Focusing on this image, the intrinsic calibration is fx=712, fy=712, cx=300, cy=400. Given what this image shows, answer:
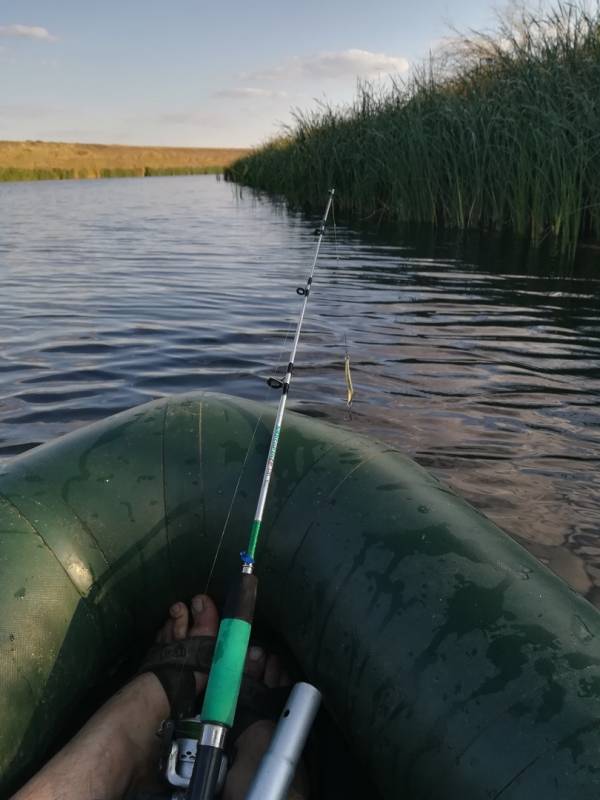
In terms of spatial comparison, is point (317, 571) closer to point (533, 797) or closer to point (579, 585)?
point (533, 797)

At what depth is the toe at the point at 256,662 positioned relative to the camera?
2.11 meters

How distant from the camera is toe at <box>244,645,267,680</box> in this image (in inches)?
83.2

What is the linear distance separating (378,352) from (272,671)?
366 cm

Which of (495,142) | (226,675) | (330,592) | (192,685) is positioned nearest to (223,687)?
Answer: (226,675)

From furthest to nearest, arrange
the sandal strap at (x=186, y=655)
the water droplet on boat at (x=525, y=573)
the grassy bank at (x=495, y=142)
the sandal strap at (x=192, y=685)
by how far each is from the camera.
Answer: the grassy bank at (x=495, y=142) < the sandal strap at (x=186, y=655) < the sandal strap at (x=192, y=685) < the water droplet on boat at (x=525, y=573)

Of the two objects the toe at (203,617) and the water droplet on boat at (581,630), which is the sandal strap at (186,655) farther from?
the water droplet on boat at (581,630)

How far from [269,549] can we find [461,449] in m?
2.03

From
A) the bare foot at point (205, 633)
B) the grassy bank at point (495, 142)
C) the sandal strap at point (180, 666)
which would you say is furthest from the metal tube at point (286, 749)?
the grassy bank at point (495, 142)

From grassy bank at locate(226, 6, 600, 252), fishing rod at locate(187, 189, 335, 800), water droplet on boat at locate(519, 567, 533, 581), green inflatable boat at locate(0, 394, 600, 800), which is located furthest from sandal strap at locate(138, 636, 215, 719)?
grassy bank at locate(226, 6, 600, 252)

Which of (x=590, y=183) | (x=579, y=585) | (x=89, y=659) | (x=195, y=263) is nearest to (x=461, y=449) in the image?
(x=579, y=585)

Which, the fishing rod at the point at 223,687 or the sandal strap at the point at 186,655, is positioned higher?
the fishing rod at the point at 223,687

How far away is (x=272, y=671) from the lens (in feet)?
6.92

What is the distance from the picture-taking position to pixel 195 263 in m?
10.1

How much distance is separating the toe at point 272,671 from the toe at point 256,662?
0.02 m
